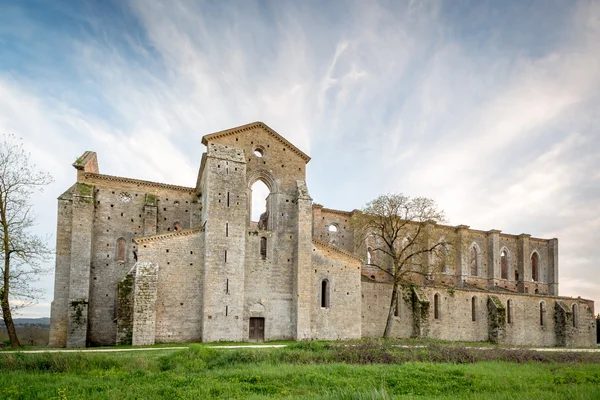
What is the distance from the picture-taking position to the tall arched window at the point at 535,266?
4803cm

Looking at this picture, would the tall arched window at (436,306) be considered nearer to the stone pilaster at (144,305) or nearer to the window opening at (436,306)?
the window opening at (436,306)

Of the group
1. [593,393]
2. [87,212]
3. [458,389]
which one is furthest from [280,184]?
[593,393]

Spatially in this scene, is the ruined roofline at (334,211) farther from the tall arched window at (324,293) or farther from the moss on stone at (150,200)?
the moss on stone at (150,200)

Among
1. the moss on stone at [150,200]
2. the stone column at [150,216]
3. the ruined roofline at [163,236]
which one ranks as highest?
the moss on stone at [150,200]

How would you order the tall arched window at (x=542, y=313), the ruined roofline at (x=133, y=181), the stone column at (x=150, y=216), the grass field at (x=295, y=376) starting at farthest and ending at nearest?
the tall arched window at (x=542, y=313), the stone column at (x=150, y=216), the ruined roofline at (x=133, y=181), the grass field at (x=295, y=376)

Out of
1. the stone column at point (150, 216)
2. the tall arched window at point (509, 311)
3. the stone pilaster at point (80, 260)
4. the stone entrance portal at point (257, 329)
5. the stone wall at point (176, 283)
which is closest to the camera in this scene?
the stone wall at point (176, 283)

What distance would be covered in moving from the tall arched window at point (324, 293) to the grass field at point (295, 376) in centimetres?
1097

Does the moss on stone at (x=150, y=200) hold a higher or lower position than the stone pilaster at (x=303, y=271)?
higher

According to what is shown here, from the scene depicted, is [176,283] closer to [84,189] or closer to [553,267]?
[84,189]

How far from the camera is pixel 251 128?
28.9 m

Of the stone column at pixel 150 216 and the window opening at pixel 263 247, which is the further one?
the stone column at pixel 150 216

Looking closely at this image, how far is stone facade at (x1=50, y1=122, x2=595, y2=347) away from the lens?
989 inches

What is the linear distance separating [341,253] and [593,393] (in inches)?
798

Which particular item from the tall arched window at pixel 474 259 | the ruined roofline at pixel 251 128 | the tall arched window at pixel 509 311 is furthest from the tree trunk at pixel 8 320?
the tall arched window at pixel 474 259
